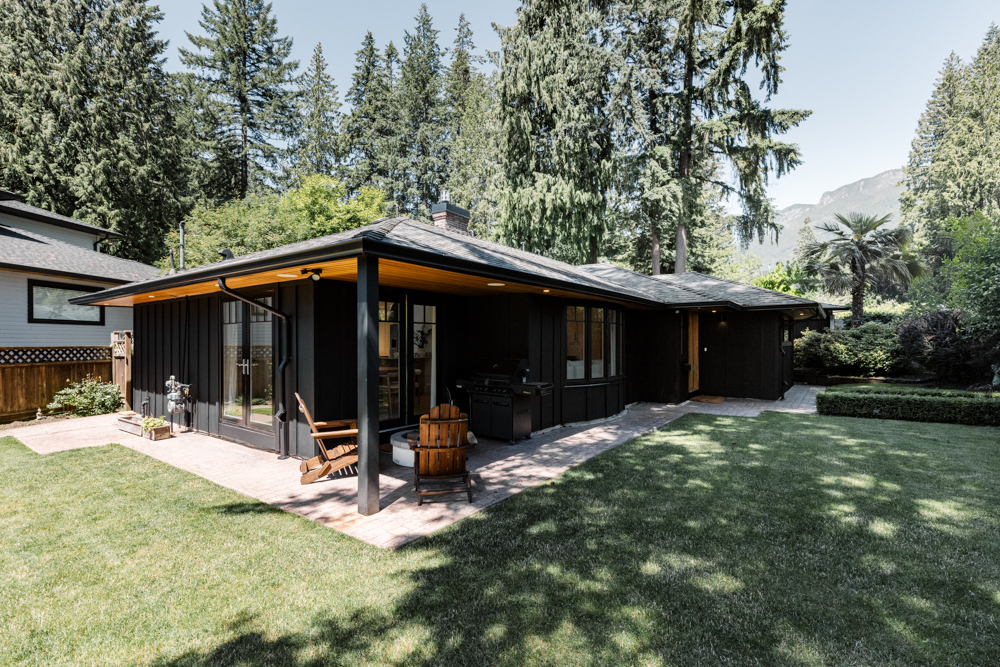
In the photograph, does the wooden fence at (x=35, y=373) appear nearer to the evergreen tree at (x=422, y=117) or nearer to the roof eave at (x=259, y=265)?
the roof eave at (x=259, y=265)

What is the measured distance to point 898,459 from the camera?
5918 mm

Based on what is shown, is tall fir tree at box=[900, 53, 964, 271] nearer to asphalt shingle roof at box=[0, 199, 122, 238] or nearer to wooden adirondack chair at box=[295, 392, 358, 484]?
wooden adirondack chair at box=[295, 392, 358, 484]

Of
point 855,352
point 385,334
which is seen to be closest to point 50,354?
point 385,334

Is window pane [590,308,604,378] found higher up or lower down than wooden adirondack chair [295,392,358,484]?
higher up

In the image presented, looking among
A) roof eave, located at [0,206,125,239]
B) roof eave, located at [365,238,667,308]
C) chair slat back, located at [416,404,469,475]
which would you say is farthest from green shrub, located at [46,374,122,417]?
roof eave, located at [365,238,667,308]

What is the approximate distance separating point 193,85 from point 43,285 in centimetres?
2013

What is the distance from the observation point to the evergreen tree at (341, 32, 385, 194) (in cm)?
2661

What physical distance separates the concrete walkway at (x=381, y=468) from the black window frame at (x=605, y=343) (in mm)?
853

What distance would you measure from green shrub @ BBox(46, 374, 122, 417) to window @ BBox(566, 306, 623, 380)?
1025 centimetres

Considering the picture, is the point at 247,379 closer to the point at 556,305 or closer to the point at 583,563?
the point at 556,305

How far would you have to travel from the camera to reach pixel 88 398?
983 cm

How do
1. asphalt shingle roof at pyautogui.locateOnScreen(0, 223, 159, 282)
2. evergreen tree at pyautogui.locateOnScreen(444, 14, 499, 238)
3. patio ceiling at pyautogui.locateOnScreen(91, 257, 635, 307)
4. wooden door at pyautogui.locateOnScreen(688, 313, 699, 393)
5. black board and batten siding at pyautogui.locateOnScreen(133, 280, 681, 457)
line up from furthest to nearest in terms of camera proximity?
1. evergreen tree at pyautogui.locateOnScreen(444, 14, 499, 238)
2. wooden door at pyautogui.locateOnScreen(688, 313, 699, 393)
3. asphalt shingle roof at pyautogui.locateOnScreen(0, 223, 159, 282)
4. black board and batten siding at pyautogui.locateOnScreen(133, 280, 681, 457)
5. patio ceiling at pyautogui.locateOnScreen(91, 257, 635, 307)

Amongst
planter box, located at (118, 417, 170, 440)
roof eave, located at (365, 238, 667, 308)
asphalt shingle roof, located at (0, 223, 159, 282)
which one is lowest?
planter box, located at (118, 417, 170, 440)

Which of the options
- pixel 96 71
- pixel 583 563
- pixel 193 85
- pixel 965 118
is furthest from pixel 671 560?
pixel 965 118
